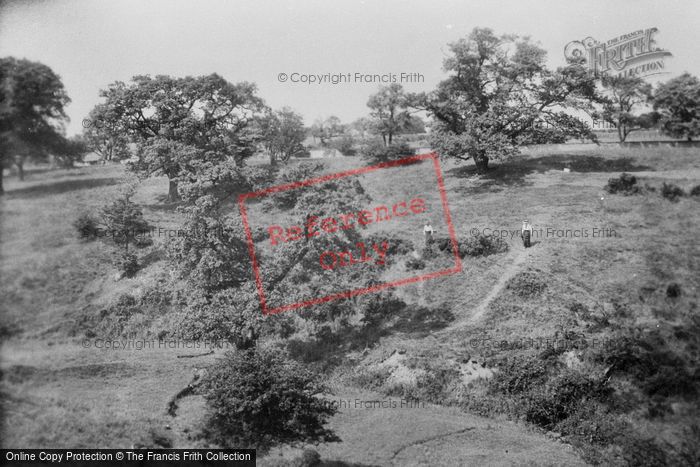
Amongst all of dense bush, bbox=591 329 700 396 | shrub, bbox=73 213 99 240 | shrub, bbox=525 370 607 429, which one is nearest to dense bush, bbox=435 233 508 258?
dense bush, bbox=591 329 700 396

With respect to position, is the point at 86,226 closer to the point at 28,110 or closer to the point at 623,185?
the point at 28,110

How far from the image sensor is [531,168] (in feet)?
136

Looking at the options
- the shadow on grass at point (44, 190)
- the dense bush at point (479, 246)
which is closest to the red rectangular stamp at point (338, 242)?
the dense bush at point (479, 246)

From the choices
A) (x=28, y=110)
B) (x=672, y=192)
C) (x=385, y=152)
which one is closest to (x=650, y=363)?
(x=672, y=192)

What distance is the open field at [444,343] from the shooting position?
1478 cm

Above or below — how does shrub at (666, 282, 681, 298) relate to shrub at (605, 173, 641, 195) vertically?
below

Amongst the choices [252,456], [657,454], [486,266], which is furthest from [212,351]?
[657,454]

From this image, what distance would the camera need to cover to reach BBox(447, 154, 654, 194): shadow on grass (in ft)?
124

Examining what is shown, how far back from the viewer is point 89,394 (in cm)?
1711

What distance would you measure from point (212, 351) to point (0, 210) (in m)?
11.2

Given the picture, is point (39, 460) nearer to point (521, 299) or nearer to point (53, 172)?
point (53, 172)

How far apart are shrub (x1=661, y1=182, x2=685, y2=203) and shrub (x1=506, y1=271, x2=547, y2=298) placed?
1333 centimetres

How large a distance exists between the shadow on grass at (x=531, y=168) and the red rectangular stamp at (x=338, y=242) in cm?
402

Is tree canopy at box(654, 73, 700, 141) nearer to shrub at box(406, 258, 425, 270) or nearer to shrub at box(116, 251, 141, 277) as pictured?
shrub at box(406, 258, 425, 270)
